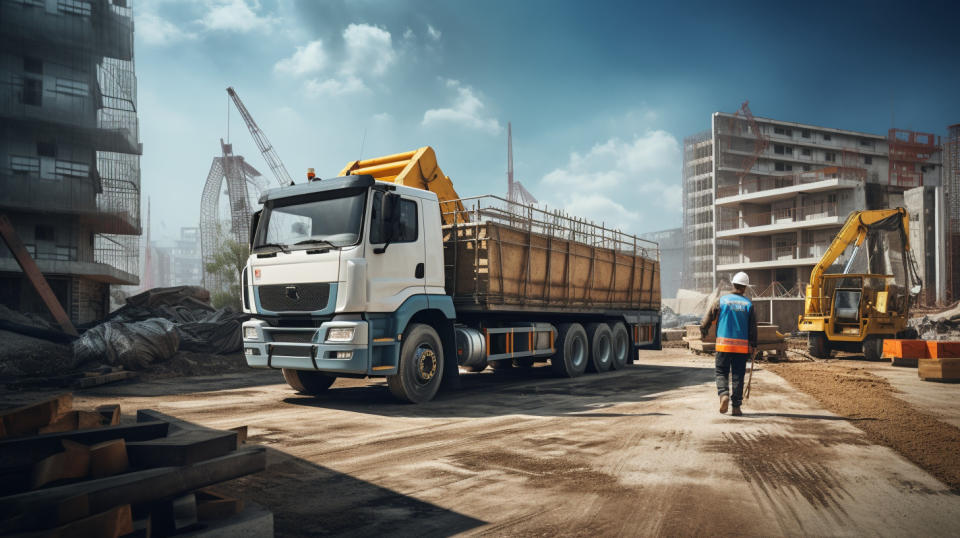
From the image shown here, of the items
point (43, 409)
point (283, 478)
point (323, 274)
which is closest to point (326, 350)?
point (323, 274)

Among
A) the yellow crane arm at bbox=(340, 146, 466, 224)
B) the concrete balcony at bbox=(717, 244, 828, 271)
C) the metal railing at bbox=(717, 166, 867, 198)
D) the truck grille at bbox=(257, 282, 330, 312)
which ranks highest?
the metal railing at bbox=(717, 166, 867, 198)

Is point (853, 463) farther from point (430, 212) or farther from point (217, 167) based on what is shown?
point (217, 167)

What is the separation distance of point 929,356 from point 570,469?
1557 centimetres

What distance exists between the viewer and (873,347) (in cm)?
1877

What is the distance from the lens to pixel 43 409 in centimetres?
385

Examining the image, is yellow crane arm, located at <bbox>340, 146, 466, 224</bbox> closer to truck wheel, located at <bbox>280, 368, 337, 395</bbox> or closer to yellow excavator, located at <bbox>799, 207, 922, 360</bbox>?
truck wheel, located at <bbox>280, 368, 337, 395</bbox>

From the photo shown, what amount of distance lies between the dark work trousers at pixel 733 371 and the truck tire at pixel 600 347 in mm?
5333

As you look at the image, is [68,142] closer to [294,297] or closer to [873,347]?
[294,297]

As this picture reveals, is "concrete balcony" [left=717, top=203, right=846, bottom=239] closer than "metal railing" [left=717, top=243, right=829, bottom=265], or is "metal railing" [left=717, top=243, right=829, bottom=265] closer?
"concrete balcony" [left=717, top=203, right=846, bottom=239]

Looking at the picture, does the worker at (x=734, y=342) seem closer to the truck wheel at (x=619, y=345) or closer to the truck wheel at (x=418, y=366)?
the truck wheel at (x=418, y=366)

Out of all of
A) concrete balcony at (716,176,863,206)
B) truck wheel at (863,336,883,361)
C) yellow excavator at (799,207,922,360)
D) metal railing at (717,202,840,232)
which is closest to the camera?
yellow excavator at (799,207,922,360)

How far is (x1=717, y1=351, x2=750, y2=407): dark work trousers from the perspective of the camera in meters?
Result: 8.30

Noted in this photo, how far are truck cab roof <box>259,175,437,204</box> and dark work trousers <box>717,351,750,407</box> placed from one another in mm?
4933

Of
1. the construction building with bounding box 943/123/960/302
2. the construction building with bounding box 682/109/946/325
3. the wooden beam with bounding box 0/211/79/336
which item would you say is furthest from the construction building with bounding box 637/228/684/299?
the wooden beam with bounding box 0/211/79/336
